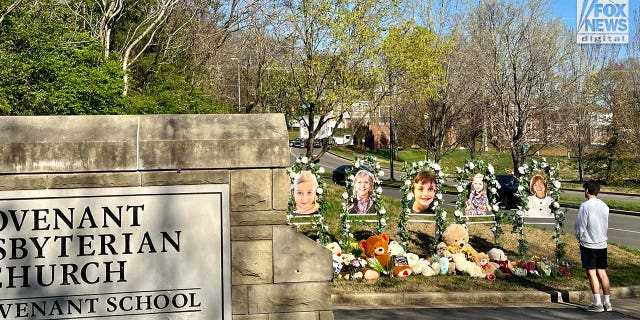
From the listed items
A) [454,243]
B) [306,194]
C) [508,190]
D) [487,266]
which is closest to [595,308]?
[487,266]

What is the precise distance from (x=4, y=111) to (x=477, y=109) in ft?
80.2

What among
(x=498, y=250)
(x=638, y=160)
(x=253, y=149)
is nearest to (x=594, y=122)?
(x=638, y=160)

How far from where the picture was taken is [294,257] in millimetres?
4332

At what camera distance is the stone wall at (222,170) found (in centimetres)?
403

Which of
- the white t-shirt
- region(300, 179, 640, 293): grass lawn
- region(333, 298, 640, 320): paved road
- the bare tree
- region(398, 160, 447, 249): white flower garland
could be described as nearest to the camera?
region(333, 298, 640, 320): paved road

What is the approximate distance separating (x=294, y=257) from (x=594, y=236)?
503 centimetres

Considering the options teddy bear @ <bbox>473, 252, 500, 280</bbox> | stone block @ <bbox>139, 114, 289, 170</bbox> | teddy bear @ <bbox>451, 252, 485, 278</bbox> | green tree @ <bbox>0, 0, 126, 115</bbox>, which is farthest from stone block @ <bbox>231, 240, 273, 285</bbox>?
green tree @ <bbox>0, 0, 126, 115</bbox>

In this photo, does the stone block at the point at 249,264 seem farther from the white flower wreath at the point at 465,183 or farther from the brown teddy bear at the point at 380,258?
the white flower wreath at the point at 465,183

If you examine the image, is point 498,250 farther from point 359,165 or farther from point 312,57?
point 312,57

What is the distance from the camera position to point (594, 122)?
43.0 m

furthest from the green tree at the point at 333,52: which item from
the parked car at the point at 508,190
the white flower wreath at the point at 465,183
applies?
the white flower wreath at the point at 465,183

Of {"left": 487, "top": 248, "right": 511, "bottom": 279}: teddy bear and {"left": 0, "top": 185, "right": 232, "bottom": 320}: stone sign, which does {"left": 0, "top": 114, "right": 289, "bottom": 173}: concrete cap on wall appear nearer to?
{"left": 0, "top": 185, "right": 232, "bottom": 320}: stone sign

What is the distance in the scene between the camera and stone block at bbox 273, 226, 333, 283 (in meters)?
4.33

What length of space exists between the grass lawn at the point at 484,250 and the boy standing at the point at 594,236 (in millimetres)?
1298
